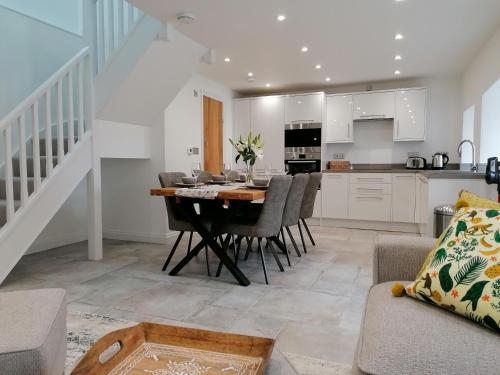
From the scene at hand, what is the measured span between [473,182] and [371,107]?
3.09 m

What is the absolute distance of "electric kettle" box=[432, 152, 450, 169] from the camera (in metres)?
5.37

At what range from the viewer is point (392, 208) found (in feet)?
18.1

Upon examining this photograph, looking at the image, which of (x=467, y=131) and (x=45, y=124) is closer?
(x=45, y=124)

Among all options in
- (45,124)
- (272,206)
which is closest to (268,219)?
(272,206)

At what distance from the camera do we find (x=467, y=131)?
207 inches

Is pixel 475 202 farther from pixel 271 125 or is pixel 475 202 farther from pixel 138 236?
pixel 271 125

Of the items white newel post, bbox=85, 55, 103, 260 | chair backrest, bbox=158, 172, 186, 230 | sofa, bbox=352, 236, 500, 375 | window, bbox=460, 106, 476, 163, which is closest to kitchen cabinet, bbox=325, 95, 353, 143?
window, bbox=460, 106, 476, 163

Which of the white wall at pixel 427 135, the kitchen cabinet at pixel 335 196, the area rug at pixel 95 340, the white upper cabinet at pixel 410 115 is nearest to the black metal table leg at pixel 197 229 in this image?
the area rug at pixel 95 340

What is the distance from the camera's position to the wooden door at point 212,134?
18.9ft

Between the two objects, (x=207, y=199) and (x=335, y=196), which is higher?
(x=207, y=199)

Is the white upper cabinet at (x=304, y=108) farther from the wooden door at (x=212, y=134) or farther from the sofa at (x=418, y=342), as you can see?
the sofa at (x=418, y=342)

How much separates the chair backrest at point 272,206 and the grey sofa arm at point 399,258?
4.53 ft

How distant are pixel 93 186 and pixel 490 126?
4455 millimetres

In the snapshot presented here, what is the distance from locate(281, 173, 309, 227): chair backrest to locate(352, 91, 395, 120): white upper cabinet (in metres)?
2.89
